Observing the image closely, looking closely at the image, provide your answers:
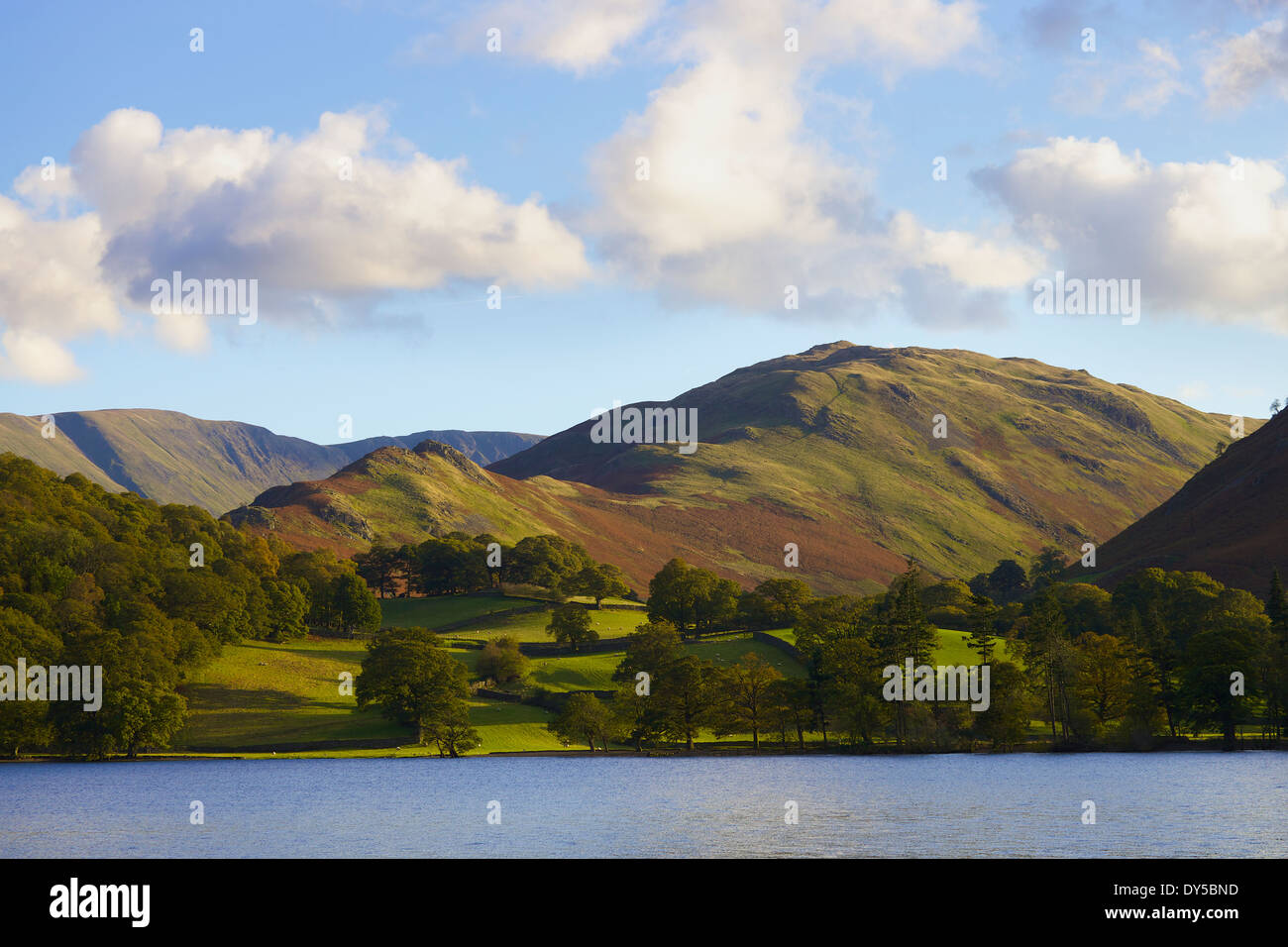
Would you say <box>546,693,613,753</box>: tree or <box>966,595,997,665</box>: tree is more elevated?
<box>966,595,997,665</box>: tree

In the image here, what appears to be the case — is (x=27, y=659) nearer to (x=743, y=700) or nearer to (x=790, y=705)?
(x=743, y=700)

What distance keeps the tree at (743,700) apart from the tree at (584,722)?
43.3 ft

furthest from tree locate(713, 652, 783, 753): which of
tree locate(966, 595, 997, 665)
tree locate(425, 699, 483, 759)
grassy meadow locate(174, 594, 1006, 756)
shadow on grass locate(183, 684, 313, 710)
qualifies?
shadow on grass locate(183, 684, 313, 710)

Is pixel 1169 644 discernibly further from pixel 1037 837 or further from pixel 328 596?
pixel 328 596

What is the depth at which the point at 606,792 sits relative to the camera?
92.8m

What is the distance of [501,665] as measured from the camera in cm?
16175

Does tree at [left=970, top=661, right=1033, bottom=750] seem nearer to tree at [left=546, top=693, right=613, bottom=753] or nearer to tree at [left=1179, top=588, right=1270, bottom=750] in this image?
tree at [left=1179, top=588, right=1270, bottom=750]

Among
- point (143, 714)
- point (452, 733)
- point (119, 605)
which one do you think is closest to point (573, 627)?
point (452, 733)

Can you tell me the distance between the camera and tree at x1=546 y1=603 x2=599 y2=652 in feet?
590

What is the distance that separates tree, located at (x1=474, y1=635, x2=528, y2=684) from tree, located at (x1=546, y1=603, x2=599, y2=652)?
55.6 feet

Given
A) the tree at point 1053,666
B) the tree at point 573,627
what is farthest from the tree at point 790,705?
the tree at point 573,627

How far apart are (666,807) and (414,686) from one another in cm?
6806

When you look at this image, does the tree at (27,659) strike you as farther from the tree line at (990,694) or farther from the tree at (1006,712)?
the tree at (1006,712)

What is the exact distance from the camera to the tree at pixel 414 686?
139125 mm
